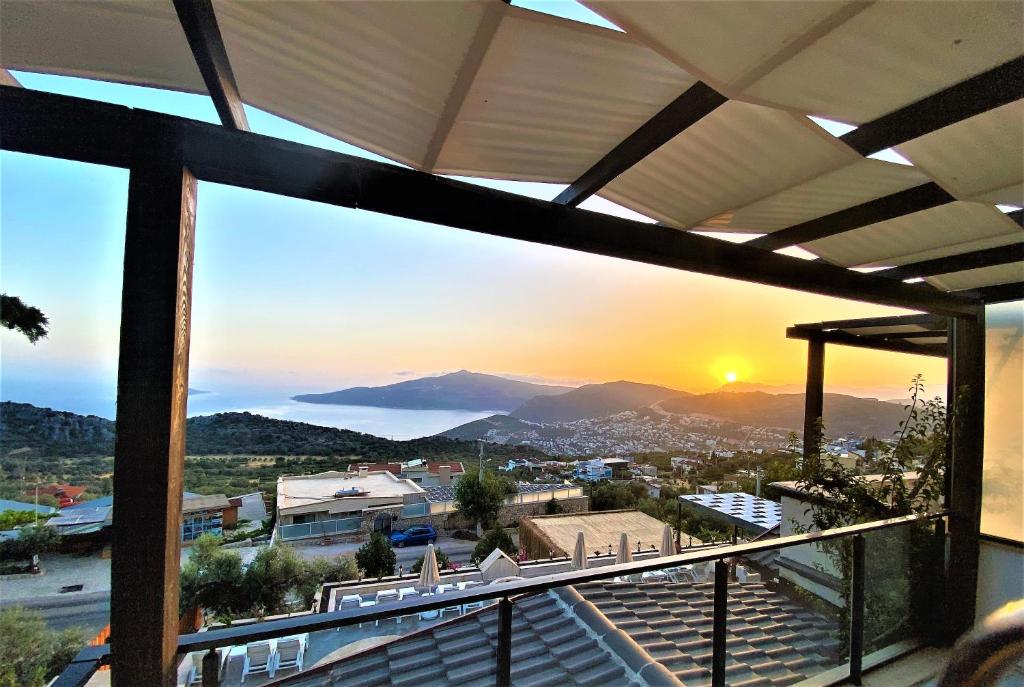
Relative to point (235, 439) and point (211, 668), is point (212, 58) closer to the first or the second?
point (211, 668)

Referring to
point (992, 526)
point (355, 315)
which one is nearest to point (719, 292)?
point (992, 526)

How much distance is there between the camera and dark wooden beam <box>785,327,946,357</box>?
6.84 metres

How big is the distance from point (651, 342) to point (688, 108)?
1129 cm

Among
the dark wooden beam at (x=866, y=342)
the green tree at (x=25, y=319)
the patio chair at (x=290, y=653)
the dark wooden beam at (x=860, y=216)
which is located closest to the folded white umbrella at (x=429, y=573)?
the green tree at (x=25, y=319)

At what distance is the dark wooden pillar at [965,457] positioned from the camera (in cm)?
377

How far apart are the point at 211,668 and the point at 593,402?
10172 millimetres

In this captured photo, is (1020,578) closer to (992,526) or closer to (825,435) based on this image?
(992,526)

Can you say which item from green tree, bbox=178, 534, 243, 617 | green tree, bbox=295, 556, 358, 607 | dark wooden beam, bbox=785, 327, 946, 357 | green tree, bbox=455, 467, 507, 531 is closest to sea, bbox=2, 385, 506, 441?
green tree, bbox=455, 467, 507, 531

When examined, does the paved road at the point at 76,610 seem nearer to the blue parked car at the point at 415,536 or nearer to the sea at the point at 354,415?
the sea at the point at 354,415

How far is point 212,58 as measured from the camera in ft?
4.58

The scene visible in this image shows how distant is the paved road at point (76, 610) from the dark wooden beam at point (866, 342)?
7818mm

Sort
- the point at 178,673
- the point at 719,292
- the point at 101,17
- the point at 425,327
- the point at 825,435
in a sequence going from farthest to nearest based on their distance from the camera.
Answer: the point at 425,327 < the point at 719,292 < the point at 825,435 < the point at 178,673 < the point at 101,17

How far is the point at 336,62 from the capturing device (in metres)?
1.50

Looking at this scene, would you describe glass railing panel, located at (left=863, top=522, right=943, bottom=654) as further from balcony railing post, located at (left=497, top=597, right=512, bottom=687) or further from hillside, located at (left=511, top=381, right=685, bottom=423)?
hillside, located at (left=511, top=381, right=685, bottom=423)
